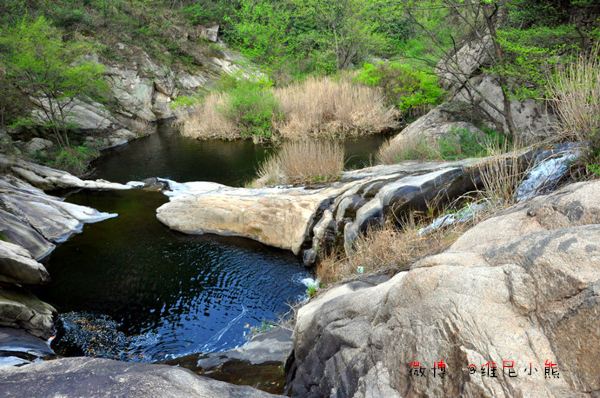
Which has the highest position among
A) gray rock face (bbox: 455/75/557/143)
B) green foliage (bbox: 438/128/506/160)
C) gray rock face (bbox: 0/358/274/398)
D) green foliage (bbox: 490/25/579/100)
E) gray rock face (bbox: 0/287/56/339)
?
green foliage (bbox: 490/25/579/100)

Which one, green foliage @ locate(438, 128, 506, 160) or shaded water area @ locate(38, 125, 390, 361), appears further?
green foliage @ locate(438, 128, 506, 160)

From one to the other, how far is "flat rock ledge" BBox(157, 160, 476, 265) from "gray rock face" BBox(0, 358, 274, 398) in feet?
15.6

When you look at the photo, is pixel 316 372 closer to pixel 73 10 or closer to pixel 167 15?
pixel 73 10

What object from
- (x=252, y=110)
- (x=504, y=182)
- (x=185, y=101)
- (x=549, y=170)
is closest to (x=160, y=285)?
(x=504, y=182)

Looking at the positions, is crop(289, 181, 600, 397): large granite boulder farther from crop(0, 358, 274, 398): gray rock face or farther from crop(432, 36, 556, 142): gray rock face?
crop(432, 36, 556, 142): gray rock face

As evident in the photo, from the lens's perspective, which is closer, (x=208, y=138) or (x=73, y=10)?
(x=208, y=138)

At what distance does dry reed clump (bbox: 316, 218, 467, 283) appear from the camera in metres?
4.21

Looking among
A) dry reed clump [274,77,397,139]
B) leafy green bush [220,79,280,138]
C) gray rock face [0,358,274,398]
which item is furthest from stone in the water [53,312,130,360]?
leafy green bush [220,79,280,138]

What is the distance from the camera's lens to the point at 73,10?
2339 cm

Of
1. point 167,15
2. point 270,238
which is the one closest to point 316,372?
point 270,238

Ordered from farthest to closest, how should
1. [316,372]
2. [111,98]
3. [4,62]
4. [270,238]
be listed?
[111,98], [4,62], [270,238], [316,372]

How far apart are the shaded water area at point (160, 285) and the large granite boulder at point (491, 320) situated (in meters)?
3.61

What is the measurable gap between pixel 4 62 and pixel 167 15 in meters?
16.9

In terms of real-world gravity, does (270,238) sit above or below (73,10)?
below
